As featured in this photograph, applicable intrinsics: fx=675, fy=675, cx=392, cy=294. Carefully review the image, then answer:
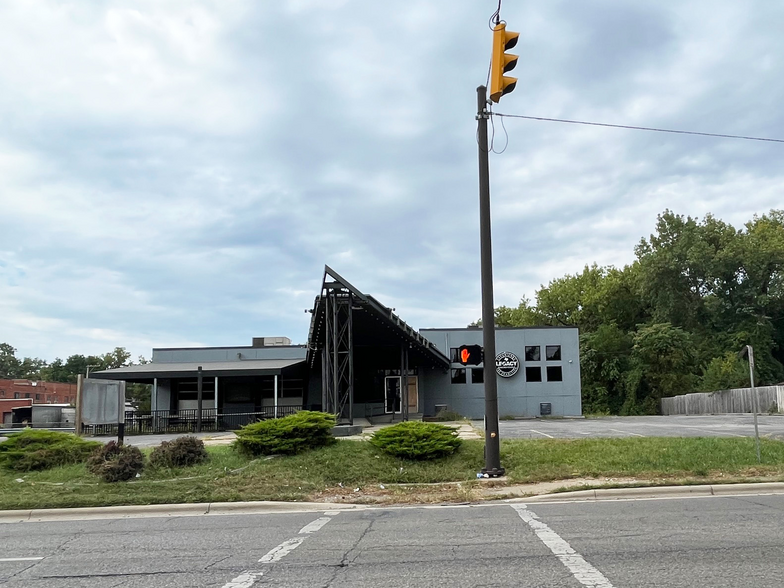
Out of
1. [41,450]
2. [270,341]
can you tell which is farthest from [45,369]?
[41,450]

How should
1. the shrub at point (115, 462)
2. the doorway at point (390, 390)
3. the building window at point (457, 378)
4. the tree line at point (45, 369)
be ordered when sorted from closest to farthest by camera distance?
the shrub at point (115, 462), the doorway at point (390, 390), the building window at point (457, 378), the tree line at point (45, 369)

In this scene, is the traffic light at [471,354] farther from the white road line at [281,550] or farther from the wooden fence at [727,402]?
the wooden fence at [727,402]

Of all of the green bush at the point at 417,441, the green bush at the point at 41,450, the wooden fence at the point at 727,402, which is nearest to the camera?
the green bush at the point at 417,441

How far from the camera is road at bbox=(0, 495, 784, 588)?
20.2 ft

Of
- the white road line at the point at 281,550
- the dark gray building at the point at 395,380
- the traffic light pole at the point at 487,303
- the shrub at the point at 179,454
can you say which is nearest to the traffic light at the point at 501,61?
the traffic light pole at the point at 487,303

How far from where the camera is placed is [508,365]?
1463 inches

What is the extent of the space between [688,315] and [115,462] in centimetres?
5957

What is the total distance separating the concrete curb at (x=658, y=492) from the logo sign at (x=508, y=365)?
25.9m

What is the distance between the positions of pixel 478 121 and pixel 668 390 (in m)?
47.9

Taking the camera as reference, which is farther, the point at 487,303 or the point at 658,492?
the point at 487,303

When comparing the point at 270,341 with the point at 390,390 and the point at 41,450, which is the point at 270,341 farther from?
the point at 41,450

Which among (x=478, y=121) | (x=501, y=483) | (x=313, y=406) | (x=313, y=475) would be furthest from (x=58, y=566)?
(x=313, y=406)

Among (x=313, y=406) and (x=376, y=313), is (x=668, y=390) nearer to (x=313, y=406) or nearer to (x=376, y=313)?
(x=313, y=406)

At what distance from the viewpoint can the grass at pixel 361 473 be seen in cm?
1161
